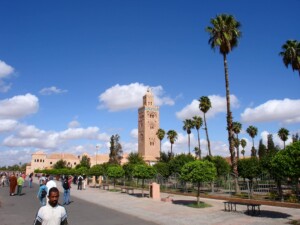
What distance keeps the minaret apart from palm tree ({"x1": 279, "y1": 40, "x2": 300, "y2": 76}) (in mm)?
80787

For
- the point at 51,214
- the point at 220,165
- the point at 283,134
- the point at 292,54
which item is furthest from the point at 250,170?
the point at 283,134

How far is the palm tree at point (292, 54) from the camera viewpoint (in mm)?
28797

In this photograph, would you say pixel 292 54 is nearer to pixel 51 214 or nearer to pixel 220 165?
pixel 220 165

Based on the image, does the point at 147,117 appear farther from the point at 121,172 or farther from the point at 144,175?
the point at 144,175

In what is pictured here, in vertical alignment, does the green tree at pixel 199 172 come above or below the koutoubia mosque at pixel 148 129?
below

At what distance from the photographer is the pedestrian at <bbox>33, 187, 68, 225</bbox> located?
4.53m

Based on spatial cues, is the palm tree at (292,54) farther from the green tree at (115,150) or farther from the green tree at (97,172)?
the green tree at (115,150)

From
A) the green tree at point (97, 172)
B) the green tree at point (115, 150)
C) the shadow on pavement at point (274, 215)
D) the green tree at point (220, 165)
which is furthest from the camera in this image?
the green tree at point (115, 150)

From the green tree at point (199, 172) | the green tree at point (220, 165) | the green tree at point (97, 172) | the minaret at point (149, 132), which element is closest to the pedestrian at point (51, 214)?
the green tree at point (199, 172)

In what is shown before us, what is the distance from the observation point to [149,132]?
361 ft

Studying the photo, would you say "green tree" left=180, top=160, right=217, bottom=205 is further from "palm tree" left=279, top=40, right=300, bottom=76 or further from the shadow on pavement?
"palm tree" left=279, top=40, right=300, bottom=76

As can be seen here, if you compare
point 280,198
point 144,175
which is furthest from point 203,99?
point 280,198

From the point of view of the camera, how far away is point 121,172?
114 ft

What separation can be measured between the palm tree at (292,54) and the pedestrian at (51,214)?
28.6 metres
